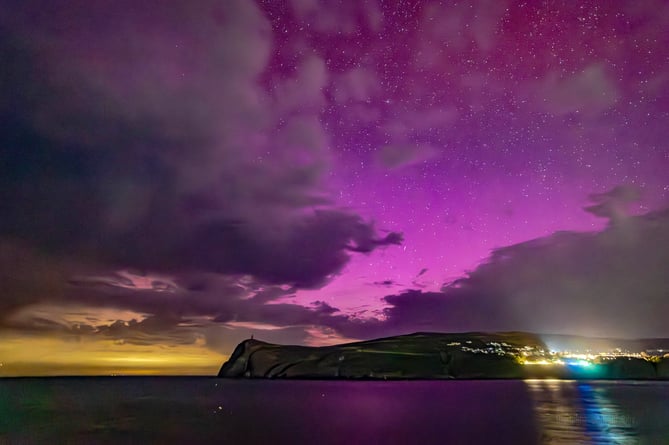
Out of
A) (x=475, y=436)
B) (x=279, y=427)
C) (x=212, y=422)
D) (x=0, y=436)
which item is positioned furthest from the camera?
(x=212, y=422)

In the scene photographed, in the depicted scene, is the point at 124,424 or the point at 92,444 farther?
the point at 124,424

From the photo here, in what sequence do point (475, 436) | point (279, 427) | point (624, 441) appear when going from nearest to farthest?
point (624, 441)
point (475, 436)
point (279, 427)

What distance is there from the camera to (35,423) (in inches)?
3782

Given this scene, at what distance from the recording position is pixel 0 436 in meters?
74.2

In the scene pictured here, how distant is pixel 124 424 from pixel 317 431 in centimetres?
3591

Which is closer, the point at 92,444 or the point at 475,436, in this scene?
the point at 92,444

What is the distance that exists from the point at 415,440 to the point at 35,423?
73917 millimetres

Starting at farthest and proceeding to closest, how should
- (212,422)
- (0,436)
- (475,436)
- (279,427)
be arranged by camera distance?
(212,422), (279,427), (0,436), (475,436)

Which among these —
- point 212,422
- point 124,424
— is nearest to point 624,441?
point 212,422

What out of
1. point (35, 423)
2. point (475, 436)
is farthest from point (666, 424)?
point (35, 423)

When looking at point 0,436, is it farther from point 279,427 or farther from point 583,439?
point 583,439

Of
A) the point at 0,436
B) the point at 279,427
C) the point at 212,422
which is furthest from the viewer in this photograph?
the point at 212,422

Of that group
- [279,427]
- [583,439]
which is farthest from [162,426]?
[583,439]

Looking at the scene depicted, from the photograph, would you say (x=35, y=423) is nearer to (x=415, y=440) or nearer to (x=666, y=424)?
(x=415, y=440)
